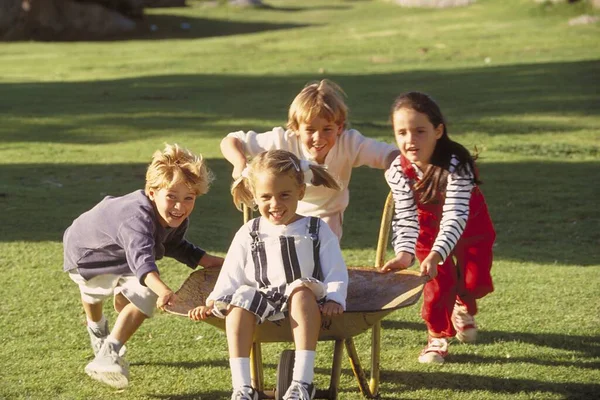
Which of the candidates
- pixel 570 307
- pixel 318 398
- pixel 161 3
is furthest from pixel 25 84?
pixel 161 3

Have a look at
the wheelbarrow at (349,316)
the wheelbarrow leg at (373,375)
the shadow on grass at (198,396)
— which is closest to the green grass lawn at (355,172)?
the shadow on grass at (198,396)

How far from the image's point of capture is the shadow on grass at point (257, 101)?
11.9 metres

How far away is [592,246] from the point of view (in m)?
6.99

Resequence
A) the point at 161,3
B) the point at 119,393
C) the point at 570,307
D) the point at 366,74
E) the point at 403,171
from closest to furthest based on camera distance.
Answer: the point at 119,393, the point at 403,171, the point at 570,307, the point at 366,74, the point at 161,3

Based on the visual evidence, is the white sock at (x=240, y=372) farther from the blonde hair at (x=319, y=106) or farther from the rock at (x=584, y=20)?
the rock at (x=584, y=20)

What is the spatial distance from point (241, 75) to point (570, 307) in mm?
11954

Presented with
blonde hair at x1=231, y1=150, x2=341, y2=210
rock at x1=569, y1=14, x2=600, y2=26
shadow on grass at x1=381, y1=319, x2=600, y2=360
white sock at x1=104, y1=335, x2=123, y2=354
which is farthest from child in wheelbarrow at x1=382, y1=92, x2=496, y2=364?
rock at x1=569, y1=14, x2=600, y2=26

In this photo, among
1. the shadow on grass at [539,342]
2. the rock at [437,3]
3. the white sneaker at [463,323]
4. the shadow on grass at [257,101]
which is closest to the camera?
the shadow on grass at [539,342]

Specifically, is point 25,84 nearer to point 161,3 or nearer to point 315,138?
point 315,138

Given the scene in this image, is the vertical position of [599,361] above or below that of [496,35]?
below

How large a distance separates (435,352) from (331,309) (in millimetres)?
1185

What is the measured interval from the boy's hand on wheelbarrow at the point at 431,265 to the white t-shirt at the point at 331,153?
760mm

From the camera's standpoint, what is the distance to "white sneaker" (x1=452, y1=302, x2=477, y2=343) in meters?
Answer: 4.99

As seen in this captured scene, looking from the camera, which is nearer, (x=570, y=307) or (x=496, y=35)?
(x=570, y=307)
